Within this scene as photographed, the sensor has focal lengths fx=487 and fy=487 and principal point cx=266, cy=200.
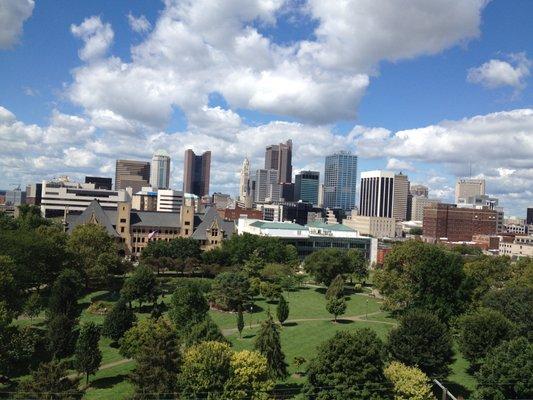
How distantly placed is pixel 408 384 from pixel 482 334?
11.8m

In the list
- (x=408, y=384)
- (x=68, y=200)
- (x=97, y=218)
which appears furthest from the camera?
(x=68, y=200)

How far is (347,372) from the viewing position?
1118 inches

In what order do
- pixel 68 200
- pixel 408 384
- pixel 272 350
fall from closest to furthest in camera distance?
pixel 408 384
pixel 272 350
pixel 68 200

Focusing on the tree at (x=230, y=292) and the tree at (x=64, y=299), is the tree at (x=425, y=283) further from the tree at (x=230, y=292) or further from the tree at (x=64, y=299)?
the tree at (x=64, y=299)

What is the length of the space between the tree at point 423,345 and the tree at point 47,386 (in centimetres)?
2205

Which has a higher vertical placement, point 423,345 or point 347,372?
point 423,345

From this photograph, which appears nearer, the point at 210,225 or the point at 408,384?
the point at 408,384

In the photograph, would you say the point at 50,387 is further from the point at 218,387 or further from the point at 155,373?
the point at 218,387

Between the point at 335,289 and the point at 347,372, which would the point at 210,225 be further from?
the point at 347,372

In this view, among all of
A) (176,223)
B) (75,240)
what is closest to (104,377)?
(75,240)

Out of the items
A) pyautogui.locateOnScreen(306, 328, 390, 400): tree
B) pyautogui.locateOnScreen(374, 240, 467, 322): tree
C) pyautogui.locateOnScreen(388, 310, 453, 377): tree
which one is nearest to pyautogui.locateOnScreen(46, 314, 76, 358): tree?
pyautogui.locateOnScreen(306, 328, 390, 400): tree

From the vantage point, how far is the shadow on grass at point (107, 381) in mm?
36406

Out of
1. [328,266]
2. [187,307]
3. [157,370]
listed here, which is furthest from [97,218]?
[157,370]

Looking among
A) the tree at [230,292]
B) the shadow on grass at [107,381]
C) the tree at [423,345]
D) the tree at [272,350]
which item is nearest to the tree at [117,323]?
the shadow on grass at [107,381]
